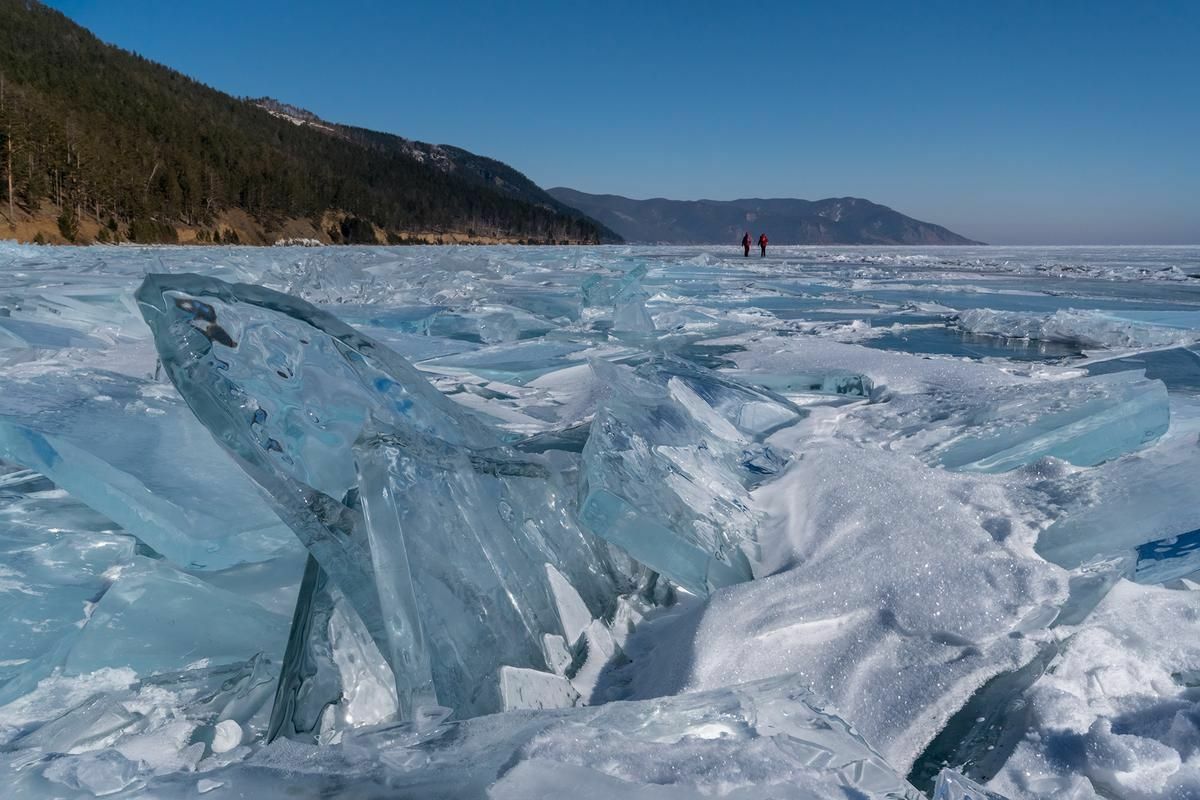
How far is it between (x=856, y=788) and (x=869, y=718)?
35cm

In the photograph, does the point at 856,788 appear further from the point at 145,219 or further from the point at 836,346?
the point at 145,219

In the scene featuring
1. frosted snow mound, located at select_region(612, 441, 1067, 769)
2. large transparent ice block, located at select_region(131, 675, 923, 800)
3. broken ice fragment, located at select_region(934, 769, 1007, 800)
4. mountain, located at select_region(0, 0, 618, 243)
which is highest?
mountain, located at select_region(0, 0, 618, 243)

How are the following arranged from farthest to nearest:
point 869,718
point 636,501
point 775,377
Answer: point 775,377 < point 636,501 < point 869,718

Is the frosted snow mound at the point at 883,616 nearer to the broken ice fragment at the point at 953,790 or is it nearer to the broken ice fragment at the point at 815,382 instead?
the broken ice fragment at the point at 953,790

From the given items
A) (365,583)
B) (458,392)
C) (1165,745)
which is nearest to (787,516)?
(1165,745)

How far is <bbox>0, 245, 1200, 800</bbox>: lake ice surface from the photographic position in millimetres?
681

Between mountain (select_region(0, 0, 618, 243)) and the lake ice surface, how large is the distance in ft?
90.9

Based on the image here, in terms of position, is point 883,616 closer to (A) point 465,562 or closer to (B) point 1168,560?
(B) point 1168,560

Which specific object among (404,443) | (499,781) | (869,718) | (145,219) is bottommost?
(869,718)

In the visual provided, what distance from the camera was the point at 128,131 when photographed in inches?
1582

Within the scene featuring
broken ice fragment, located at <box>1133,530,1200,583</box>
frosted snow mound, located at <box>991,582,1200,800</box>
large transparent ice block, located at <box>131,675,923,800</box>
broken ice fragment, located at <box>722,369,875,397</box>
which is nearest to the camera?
large transparent ice block, located at <box>131,675,923,800</box>

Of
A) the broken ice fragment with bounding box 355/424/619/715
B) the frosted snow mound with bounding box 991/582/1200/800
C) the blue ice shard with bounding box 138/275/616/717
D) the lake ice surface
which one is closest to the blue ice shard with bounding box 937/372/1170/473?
the lake ice surface

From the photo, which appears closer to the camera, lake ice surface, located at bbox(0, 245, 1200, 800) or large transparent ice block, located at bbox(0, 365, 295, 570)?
lake ice surface, located at bbox(0, 245, 1200, 800)

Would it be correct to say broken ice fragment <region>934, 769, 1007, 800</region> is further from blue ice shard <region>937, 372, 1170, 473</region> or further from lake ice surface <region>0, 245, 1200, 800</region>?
blue ice shard <region>937, 372, 1170, 473</region>
